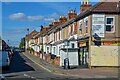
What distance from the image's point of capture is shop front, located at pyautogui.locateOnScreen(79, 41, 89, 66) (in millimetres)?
34744

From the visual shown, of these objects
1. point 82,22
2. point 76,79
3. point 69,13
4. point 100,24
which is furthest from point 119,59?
point 69,13

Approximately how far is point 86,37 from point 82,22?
116 inches

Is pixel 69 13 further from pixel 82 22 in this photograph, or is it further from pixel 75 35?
pixel 82 22

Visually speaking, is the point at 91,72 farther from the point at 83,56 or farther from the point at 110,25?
the point at 83,56

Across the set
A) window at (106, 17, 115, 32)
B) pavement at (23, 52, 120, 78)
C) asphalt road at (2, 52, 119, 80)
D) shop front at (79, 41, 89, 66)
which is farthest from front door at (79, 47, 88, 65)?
asphalt road at (2, 52, 119, 80)

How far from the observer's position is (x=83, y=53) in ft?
119

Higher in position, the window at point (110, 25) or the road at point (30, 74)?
the window at point (110, 25)

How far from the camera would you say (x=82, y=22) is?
36.4m

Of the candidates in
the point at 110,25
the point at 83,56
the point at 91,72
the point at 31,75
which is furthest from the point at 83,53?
the point at 31,75

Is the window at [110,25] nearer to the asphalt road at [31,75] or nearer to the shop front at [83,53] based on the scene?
the shop front at [83,53]

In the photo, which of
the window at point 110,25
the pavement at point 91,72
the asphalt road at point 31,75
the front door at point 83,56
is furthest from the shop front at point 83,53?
the asphalt road at point 31,75

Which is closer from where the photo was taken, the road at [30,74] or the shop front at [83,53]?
the road at [30,74]

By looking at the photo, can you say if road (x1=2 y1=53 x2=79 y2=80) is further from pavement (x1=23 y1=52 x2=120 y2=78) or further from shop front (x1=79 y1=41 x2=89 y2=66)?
shop front (x1=79 y1=41 x2=89 y2=66)

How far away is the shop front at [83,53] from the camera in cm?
3474
